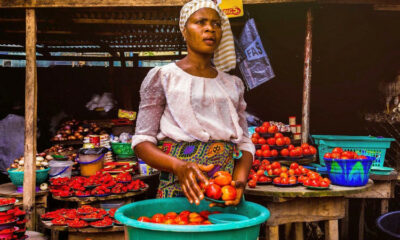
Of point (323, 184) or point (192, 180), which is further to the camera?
point (323, 184)

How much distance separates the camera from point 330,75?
7.23 meters

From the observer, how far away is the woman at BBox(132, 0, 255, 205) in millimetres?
1949

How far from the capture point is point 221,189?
1.72 m

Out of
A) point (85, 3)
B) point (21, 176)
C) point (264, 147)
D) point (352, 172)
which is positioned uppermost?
Answer: point (85, 3)

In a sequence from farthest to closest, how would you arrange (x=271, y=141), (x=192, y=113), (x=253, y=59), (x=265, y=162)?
1. (x=253, y=59)
2. (x=271, y=141)
3. (x=265, y=162)
4. (x=192, y=113)

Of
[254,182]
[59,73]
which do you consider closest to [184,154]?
[254,182]

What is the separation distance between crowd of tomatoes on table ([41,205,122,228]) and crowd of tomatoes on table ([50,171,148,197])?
0.40 meters

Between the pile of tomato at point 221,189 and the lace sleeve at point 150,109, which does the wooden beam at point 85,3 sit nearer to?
the lace sleeve at point 150,109

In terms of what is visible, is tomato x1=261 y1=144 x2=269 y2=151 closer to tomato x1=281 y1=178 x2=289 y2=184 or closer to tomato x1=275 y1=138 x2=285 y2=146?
tomato x1=275 y1=138 x2=285 y2=146

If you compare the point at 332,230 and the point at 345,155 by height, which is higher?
the point at 345,155

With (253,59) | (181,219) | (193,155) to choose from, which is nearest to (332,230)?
(193,155)

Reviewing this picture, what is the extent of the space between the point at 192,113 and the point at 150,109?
0.23 metres

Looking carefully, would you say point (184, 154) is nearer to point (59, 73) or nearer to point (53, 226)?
point (53, 226)

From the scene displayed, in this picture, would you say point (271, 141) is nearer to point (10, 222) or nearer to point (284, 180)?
point (284, 180)
